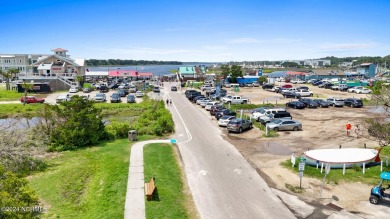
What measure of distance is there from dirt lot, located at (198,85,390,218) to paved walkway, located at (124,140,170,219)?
293 inches

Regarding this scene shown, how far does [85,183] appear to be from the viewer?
1902cm

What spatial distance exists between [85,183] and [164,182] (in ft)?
17.0

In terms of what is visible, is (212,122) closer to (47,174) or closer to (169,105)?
(169,105)

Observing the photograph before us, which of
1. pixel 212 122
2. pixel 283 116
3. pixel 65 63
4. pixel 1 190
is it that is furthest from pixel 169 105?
pixel 65 63

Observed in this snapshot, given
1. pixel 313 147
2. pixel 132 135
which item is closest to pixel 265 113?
pixel 313 147

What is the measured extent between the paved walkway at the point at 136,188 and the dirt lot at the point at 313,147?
7.44m

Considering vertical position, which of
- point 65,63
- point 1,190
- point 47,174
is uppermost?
point 65,63

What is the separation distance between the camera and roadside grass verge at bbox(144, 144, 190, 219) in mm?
14078

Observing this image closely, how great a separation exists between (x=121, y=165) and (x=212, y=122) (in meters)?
18.8

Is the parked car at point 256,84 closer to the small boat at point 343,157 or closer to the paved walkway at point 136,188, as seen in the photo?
the small boat at point 343,157

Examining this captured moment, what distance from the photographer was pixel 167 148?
992 inches

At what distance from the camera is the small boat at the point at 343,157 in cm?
2028

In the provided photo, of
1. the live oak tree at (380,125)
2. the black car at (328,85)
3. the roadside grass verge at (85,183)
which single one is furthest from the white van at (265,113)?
the black car at (328,85)

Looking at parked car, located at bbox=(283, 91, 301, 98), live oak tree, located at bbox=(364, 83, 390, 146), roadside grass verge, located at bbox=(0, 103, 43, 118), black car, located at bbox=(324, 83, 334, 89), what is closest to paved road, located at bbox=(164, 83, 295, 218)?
live oak tree, located at bbox=(364, 83, 390, 146)
